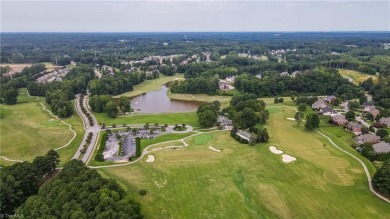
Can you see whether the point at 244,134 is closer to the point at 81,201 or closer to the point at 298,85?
the point at 81,201

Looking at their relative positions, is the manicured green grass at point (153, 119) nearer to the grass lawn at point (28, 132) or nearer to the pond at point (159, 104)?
the pond at point (159, 104)

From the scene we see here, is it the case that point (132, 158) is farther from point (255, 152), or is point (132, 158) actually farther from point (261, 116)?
point (261, 116)

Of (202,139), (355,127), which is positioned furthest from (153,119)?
(355,127)

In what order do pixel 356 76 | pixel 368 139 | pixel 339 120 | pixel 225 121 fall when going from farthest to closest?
pixel 356 76 → pixel 225 121 → pixel 339 120 → pixel 368 139

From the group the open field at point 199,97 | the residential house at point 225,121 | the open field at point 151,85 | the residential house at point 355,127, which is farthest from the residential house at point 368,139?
the open field at point 151,85

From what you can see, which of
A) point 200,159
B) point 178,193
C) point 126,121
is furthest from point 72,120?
point 178,193

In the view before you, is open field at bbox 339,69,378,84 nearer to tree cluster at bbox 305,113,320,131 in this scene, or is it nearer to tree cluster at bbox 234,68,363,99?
tree cluster at bbox 234,68,363,99

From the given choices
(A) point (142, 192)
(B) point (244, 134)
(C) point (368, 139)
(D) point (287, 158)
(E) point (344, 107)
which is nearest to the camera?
(A) point (142, 192)
